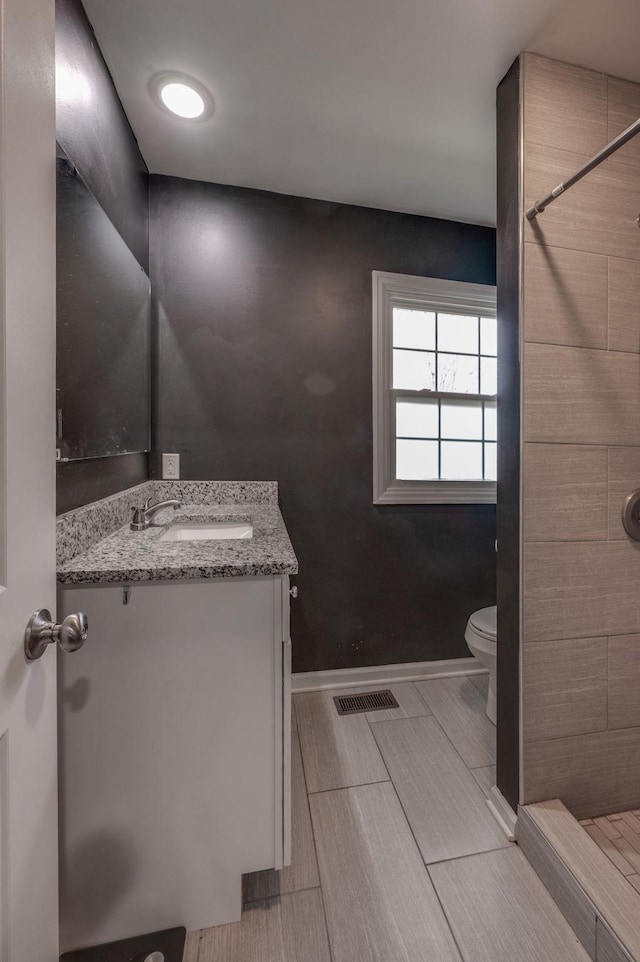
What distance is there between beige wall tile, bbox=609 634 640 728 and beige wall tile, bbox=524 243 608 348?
0.97 meters

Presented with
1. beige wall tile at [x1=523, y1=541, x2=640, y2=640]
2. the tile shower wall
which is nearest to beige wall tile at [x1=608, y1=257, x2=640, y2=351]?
the tile shower wall

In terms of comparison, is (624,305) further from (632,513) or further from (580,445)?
(632,513)

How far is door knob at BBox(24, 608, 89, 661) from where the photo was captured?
59cm

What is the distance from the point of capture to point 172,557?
0.99m

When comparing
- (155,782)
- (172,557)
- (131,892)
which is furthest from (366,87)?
(131,892)

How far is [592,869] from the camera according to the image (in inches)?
40.3

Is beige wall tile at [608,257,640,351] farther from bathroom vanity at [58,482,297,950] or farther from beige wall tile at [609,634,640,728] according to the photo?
bathroom vanity at [58,482,297,950]

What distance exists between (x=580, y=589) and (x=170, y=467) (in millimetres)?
1740

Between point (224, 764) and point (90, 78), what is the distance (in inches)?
79.4

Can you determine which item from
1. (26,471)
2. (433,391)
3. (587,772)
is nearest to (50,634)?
(26,471)

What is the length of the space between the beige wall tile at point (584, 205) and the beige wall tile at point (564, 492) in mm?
645

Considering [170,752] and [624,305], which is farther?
[624,305]

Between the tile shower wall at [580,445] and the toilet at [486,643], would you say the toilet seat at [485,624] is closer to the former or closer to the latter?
the toilet at [486,643]

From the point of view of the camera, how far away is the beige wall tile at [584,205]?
1224 mm
